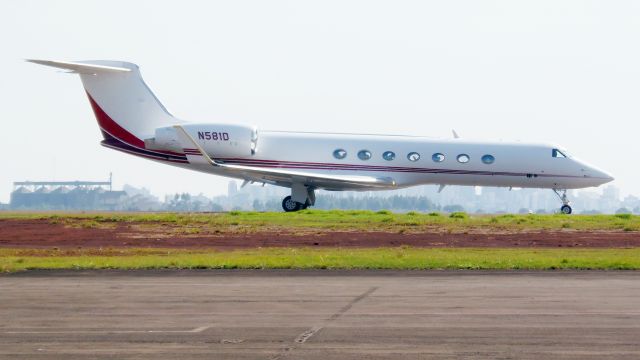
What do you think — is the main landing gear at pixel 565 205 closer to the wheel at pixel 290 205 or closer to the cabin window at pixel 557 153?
the cabin window at pixel 557 153

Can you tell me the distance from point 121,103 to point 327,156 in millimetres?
8817

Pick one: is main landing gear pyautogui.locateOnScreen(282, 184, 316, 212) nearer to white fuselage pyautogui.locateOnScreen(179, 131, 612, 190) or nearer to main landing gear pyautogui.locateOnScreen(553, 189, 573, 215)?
white fuselage pyautogui.locateOnScreen(179, 131, 612, 190)

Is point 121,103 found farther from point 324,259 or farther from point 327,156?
point 324,259

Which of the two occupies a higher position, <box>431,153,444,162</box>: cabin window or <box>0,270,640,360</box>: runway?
<box>431,153,444,162</box>: cabin window

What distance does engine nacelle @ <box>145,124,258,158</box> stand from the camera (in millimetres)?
44750

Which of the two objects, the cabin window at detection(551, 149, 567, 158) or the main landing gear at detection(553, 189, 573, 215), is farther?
the main landing gear at detection(553, 189, 573, 215)

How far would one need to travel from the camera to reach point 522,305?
15.6 m

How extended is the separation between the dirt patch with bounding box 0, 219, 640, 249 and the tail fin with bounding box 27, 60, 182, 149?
33.3 ft

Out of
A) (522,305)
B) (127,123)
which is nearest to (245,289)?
(522,305)

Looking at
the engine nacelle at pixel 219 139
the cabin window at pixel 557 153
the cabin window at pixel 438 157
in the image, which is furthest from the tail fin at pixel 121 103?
the cabin window at pixel 557 153

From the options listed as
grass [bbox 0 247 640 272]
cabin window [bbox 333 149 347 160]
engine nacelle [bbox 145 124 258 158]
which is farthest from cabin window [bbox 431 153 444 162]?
grass [bbox 0 247 640 272]

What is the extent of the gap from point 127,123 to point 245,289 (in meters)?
29.0

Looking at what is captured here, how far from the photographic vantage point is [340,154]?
44.9 m

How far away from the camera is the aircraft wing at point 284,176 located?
43.4 meters
